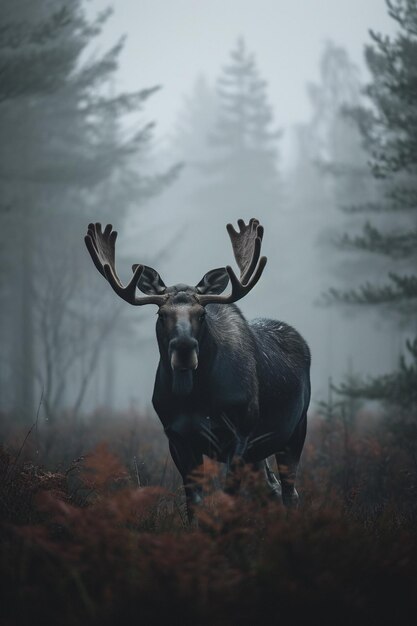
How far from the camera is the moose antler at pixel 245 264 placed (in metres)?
5.25

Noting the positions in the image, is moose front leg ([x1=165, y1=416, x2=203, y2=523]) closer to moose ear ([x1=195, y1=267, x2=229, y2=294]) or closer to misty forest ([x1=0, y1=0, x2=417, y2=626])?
misty forest ([x1=0, y1=0, x2=417, y2=626])

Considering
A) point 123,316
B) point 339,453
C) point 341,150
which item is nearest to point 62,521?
point 339,453

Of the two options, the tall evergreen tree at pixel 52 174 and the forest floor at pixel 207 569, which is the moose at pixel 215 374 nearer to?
the forest floor at pixel 207 569

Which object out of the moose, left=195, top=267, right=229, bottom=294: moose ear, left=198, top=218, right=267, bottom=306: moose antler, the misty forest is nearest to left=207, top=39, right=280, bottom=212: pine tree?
the misty forest

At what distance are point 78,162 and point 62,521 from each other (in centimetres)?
1413

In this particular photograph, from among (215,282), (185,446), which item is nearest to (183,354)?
(185,446)

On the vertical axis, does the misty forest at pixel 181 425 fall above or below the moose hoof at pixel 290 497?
above

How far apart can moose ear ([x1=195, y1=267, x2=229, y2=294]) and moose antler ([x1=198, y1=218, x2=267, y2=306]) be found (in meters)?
0.17

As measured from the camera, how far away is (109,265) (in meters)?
5.32

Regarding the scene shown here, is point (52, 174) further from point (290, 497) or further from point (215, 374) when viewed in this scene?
point (290, 497)

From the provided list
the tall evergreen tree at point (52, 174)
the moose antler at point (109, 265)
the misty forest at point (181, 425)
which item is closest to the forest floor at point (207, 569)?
the misty forest at point (181, 425)

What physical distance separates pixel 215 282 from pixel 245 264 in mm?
420

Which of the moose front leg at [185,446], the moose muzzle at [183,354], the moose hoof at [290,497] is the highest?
the moose muzzle at [183,354]

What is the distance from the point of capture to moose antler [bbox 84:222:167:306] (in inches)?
204
